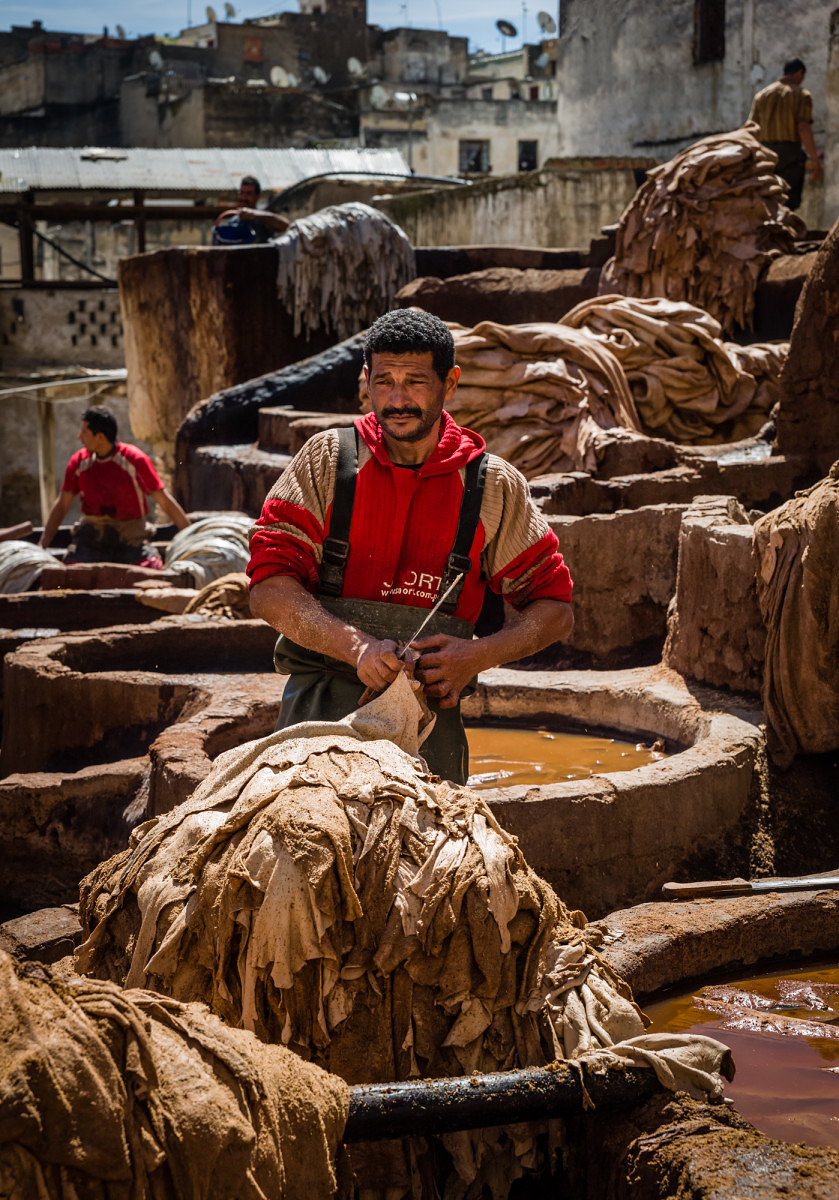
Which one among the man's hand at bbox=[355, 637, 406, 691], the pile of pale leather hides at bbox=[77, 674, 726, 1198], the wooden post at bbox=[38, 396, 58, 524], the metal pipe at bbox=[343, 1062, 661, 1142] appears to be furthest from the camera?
the wooden post at bbox=[38, 396, 58, 524]

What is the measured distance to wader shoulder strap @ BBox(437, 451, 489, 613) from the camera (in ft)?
9.82

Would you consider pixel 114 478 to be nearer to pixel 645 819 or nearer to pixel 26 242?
pixel 645 819

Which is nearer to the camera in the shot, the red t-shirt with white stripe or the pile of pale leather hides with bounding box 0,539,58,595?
the pile of pale leather hides with bounding box 0,539,58,595

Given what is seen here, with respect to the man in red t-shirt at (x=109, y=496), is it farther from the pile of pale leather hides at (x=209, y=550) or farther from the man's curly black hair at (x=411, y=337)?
the man's curly black hair at (x=411, y=337)

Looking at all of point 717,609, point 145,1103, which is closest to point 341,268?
point 717,609

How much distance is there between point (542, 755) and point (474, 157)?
102ft

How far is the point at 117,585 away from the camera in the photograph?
28.5 ft

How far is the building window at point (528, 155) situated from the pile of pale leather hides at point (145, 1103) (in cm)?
3407

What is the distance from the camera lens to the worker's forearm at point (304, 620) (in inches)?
112

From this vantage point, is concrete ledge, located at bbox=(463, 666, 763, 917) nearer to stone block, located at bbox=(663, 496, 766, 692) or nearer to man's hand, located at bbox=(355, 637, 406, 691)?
stone block, located at bbox=(663, 496, 766, 692)

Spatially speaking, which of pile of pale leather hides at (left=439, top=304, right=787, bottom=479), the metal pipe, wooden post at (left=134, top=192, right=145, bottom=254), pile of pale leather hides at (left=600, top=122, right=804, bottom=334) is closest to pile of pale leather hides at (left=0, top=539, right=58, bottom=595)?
pile of pale leather hides at (left=439, top=304, right=787, bottom=479)

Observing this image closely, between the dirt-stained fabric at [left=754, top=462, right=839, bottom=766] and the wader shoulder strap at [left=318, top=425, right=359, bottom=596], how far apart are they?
199 centimetres

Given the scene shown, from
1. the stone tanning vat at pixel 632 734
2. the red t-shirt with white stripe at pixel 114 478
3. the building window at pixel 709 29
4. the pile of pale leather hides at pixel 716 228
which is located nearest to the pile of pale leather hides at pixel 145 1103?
the stone tanning vat at pixel 632 734

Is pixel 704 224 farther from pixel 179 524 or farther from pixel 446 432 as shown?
pixel 446 432
